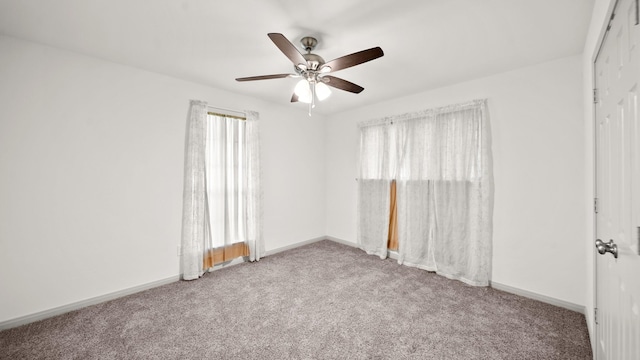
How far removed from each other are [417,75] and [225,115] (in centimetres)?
263

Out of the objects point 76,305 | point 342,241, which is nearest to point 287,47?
point 76,305

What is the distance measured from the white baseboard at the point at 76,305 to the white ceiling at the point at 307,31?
2500 mm

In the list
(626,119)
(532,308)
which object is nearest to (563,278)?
(532,308)

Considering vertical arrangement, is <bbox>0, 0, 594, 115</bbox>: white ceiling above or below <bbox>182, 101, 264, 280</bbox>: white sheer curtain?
above

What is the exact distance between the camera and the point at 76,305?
247 cm

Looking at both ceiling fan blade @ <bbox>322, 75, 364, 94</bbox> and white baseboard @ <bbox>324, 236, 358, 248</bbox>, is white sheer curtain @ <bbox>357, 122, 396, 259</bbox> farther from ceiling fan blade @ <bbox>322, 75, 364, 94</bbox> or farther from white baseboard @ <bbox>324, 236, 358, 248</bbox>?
ceiling fan blade @ <bbox>322, 75, 364, 94</bbox>

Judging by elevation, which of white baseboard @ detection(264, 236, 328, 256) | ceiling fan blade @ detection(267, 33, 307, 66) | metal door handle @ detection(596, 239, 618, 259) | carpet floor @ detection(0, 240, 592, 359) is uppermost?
ceiling fan blade @ detection(267, 33, 307, 66)

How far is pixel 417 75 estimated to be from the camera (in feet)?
9.77

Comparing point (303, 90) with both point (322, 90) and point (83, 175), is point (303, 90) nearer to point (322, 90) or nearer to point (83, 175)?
point (322, 90)

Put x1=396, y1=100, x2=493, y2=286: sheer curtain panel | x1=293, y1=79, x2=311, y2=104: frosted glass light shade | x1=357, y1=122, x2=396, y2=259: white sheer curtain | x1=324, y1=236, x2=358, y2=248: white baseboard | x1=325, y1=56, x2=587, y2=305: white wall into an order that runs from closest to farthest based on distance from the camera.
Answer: x1=293, y1=79, x2=311, y2=104: frosted glass light shade → x1=325, y1=56, x2=587, y2=305: white wall → x1=396, y1=100, x2=493, y2=286: sheer curtain panel → x1=357, y1=122, x2=396, y2=259: white sheer curtain → x1=324, y1=236, x2=358, y2=248: white baseboard

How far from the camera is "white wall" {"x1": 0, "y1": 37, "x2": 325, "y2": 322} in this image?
222cm

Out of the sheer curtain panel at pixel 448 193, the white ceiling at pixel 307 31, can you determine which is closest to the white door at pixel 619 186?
the white ceiling at pixel 307 31

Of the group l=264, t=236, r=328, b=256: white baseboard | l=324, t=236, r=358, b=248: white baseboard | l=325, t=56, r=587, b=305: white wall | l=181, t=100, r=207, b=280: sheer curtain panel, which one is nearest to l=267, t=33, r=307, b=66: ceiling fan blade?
l=181, t=100, r=207, b=280: sheer curtain panel

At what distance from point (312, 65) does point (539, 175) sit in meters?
2.63
